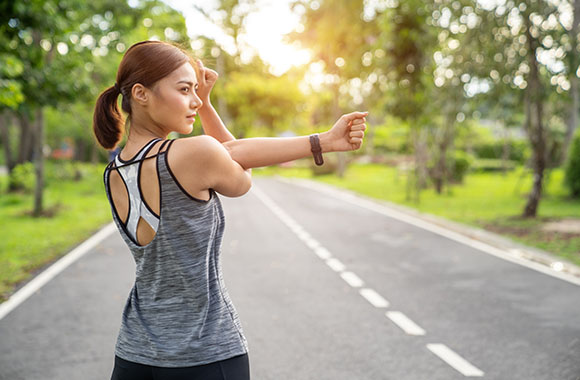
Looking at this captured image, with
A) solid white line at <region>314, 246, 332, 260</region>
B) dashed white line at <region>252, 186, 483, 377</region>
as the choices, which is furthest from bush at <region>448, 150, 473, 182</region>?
solid white line at <region>314, 246, 332, 260</region>

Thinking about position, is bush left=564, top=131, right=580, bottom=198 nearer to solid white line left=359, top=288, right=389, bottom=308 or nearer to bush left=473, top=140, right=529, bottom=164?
solid white line left=359, top=288, right=389, bottom=308

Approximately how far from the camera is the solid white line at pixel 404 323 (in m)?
5.96

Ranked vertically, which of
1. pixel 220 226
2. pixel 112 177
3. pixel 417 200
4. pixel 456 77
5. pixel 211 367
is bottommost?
pixel 417 200

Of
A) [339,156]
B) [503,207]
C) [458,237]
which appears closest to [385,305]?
[458,237]

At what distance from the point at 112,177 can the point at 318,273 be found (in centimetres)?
695

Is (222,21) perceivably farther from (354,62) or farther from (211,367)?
(211,367)

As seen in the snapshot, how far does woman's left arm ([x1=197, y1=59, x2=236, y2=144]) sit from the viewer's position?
2.19m

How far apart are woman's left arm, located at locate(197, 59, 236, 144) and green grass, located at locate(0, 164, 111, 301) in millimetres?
6159

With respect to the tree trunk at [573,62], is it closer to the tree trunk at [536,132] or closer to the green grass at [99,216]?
the tree trunk at [536,132]

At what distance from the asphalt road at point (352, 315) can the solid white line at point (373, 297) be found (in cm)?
1

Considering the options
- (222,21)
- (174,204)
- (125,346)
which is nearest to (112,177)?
(174,204)

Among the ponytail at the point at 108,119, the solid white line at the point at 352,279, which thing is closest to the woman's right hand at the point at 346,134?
the ponytail at the point at 108,119

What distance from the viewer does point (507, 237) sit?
1236 centimetres

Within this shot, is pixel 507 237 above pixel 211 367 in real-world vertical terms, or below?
below
